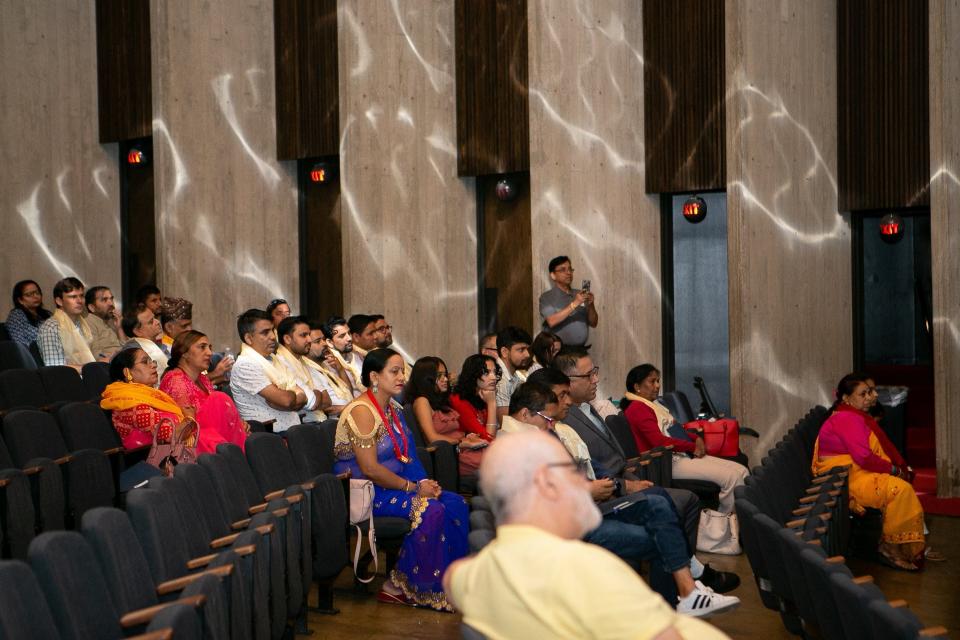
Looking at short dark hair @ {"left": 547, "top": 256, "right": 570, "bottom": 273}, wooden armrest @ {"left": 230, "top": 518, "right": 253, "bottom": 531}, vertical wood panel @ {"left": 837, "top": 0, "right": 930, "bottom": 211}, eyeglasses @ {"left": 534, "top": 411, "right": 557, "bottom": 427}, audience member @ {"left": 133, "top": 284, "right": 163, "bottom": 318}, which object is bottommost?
wooden armrest @ {"left": 230, "top": 518, "right": 253, "bottom": 531}

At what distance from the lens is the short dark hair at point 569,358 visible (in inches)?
197

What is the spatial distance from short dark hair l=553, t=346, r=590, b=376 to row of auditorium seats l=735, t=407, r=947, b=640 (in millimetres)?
921

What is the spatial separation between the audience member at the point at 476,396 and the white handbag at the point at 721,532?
114cm

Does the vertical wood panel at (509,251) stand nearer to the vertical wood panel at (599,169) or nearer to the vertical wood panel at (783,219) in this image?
the vertical wood panel at (599,169)

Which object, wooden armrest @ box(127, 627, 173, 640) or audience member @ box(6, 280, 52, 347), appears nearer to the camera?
wooden armrest @ box(127, 627, 173, 640)

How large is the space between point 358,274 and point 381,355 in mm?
3794

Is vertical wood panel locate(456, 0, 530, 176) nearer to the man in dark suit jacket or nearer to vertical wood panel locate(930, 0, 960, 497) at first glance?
vertical wood panel locate(930, 0, 960, 497)

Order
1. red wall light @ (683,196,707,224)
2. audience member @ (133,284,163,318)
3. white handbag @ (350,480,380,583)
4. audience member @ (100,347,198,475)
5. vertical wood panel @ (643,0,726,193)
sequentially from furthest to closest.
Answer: red wall light @ (683,196,707,224)
vertical wood panel @ (643,0,726,193)
audience member @ (133,284,163,318)
audience member @ (100,347,198,475)
white handbag @ (350,480,380,583)

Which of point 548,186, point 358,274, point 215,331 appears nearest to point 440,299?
point 358,274

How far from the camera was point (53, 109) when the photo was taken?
9.84 meters

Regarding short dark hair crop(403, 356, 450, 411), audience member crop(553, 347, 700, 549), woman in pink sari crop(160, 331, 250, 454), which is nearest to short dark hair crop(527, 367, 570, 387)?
audience member crop(553, 347, 700, 549)

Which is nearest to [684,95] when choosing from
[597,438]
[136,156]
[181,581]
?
[597,438]

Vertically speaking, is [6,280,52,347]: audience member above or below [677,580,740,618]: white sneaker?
above

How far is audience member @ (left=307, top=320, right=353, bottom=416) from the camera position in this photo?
6.24 m
